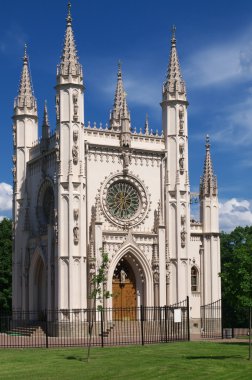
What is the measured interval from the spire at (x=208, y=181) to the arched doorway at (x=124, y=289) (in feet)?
30.4

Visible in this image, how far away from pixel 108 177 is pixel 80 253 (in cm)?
623

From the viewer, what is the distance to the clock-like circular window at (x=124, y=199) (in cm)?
5356

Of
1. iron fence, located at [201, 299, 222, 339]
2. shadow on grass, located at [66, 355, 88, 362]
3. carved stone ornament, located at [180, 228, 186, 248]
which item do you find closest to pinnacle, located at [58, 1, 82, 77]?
carved stone ornament, located at [180, 228, 186, 248]

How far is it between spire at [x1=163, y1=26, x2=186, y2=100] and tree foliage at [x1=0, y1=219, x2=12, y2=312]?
22.6 meters

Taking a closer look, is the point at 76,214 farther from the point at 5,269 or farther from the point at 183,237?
the point at 5,269

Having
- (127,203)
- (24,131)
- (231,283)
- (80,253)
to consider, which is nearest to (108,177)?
(127,203)

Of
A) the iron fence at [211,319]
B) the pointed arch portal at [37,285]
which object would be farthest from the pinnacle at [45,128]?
the iron fence at [211,319]

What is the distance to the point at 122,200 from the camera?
54.7 m

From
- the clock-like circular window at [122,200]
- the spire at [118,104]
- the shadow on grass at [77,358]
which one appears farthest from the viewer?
the spire at [118,104]

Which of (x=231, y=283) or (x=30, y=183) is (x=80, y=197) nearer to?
(x=30, y=183)

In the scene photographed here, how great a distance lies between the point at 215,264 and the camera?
58.3 m

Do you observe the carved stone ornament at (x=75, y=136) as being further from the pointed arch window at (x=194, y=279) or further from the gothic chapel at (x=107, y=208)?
the pointed arch window at (x=194, y=279)

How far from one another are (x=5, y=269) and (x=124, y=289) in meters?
18.1

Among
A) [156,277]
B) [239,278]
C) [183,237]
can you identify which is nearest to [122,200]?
[183,237]
